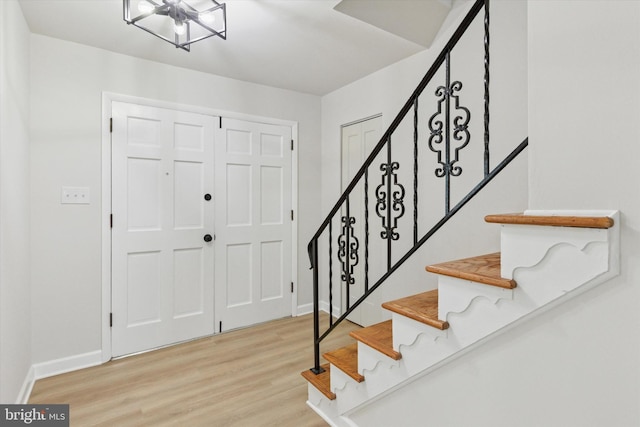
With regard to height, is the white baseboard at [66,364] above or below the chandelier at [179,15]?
below

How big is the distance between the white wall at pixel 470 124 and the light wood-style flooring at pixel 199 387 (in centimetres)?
115

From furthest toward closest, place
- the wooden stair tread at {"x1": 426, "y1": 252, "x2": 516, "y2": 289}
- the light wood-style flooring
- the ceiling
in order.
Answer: the ceiling, the light wood-style flooring, the wooden stair tread at {"x1": 426, "y1": 252, "x2": 516, "y2": 289}

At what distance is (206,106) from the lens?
117 inches

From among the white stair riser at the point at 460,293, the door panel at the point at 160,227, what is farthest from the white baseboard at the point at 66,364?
the white stair riser at the point at 460,293

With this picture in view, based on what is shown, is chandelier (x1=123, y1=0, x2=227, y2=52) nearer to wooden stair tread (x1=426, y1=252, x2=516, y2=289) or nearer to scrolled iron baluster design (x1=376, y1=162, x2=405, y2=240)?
scrolled iron baluster design (x1=376, y1=162, x2=405, y2=240)

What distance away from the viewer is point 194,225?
9.55ft

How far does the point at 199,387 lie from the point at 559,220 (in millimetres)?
2314

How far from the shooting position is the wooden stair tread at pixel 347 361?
5.03 feet

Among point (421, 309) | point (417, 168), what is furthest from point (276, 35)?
point (421, 309)

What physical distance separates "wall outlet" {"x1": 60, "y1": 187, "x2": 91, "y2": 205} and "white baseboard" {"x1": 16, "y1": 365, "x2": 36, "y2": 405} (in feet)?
4.04

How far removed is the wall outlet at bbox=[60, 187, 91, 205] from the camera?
7.77ft

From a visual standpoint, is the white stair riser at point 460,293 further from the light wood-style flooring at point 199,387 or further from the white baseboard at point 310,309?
the white baseboard at point 310,309

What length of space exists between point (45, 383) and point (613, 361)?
10.5 ft

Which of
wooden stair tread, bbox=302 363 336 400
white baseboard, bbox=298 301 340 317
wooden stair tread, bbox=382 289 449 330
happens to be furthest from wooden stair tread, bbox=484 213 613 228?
white baseboard, bbox=298 301 340 317
